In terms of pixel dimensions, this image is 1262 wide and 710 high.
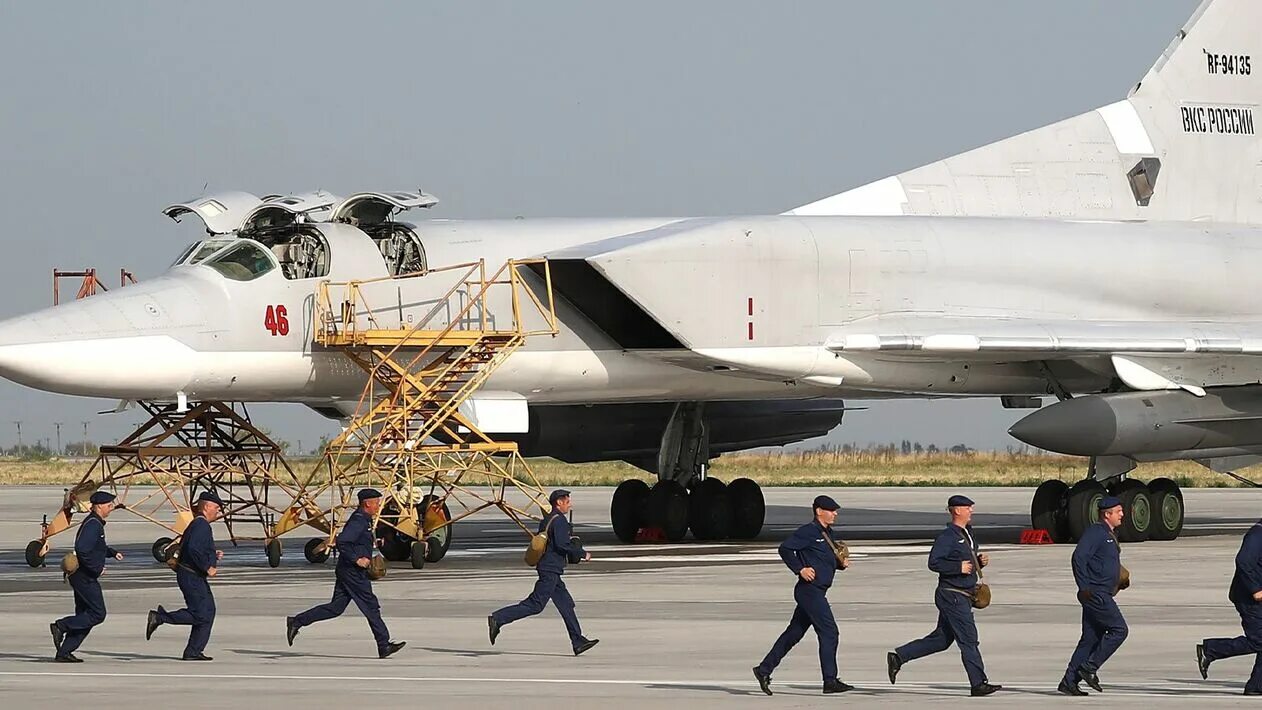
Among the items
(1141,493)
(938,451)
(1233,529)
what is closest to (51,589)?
(1141,493)

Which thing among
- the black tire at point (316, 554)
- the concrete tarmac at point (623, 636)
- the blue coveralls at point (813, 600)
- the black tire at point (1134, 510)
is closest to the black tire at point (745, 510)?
the concrete tarmac at point (623, 636)

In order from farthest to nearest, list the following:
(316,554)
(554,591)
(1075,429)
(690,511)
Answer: (690,511) → (1075,429) → (316,554) → (554,591)

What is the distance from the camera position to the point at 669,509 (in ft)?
80.1

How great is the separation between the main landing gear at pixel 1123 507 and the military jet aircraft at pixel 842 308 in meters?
0.03

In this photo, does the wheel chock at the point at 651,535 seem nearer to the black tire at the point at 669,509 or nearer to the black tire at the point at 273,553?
the black tire at the point at 669,509

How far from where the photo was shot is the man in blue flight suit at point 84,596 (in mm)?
11328

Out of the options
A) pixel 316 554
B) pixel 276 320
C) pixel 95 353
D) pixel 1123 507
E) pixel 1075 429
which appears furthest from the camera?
pixel 1123 507

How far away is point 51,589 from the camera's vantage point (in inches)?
663

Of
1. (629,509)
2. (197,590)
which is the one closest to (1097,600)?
(197,590)

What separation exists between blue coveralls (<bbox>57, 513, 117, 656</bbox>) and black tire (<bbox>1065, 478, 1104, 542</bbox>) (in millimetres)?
12926

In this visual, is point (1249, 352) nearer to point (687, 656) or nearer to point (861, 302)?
point (861, 302)

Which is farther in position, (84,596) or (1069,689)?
(84,596)

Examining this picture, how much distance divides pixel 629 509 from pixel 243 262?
726 centimetres

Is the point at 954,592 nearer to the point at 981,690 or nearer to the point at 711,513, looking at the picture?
the point at 981,690
